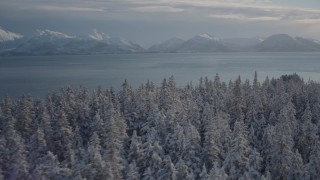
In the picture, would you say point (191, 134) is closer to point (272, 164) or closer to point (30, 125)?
point (272, 164)

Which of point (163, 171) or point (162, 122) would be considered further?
point (162, 122)

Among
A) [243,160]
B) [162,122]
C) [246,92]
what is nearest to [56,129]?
[162,122]

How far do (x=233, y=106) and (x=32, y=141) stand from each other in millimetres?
44655

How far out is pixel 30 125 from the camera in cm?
8506

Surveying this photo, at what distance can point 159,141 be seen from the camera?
78688 mm

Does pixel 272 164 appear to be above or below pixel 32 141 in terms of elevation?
below

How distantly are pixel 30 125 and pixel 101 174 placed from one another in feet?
106

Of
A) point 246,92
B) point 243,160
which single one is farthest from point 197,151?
point 246,92

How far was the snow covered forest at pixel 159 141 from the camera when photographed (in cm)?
6244

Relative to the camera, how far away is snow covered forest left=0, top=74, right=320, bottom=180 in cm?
6244

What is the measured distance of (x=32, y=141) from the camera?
234ft

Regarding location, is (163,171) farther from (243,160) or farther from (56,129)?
(56,129)

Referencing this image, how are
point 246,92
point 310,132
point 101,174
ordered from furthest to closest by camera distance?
point 246,92
point 310,132
point 101,174


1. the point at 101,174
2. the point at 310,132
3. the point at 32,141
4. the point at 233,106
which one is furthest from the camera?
the point at 233,106
